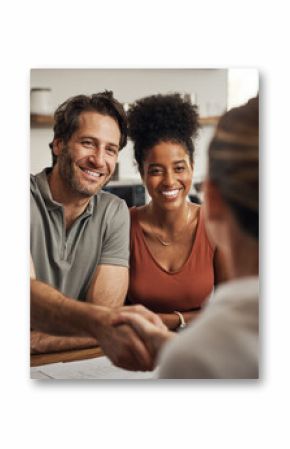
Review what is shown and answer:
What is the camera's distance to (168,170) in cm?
200

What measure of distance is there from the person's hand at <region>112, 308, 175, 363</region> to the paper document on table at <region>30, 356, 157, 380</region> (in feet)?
0.30

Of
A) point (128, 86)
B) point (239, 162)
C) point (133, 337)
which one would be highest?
point (128, 86)

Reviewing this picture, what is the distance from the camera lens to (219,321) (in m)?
1.46

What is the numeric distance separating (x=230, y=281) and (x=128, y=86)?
0.62 m

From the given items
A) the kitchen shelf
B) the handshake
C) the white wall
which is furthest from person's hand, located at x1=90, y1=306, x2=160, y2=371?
the kitchen shelf

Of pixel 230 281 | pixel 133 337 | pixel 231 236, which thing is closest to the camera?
pixel 231 236

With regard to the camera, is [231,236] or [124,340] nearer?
[231,236]

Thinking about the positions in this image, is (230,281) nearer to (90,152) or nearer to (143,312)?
(143,312)

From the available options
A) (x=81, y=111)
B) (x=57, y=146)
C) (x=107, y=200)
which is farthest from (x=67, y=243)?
(x=81, y=111)

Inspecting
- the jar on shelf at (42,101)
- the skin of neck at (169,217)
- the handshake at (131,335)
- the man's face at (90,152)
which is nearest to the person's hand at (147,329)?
the handshake at (131,335)

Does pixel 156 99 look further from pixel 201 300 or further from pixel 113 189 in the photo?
pixel 201 300
